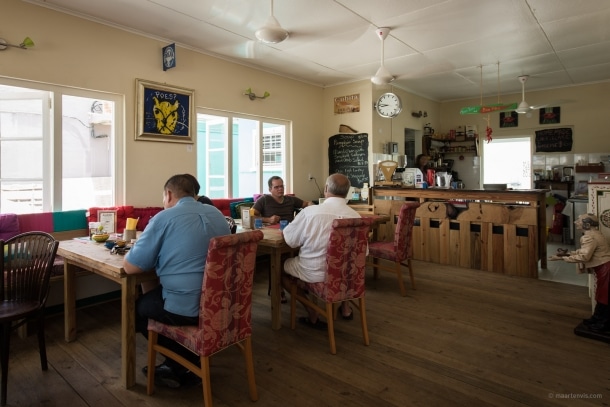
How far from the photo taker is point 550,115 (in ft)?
23.4

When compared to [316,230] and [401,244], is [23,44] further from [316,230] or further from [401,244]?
[401,244]

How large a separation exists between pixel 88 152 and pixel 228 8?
2102 millimetres

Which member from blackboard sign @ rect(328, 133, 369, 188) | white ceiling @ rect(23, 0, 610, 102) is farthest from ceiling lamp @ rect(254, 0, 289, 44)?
blackboard sign @ rect(328, 133, 369, 188)

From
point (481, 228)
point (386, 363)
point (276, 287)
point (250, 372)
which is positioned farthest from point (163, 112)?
point (481, 228)

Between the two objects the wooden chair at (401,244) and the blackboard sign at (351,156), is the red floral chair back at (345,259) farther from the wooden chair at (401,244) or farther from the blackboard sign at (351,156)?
the blackboard sign at (351,156)

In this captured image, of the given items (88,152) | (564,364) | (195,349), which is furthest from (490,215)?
(88,152)

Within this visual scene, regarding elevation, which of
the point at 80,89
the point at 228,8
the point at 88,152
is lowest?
the point at 88,152

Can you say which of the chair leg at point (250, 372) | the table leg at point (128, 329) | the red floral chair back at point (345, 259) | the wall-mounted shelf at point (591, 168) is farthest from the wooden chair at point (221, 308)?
the wall-mounted shelf at point (591, 168)

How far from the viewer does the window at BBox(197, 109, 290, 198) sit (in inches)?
212

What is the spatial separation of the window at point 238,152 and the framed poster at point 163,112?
14.0 inches

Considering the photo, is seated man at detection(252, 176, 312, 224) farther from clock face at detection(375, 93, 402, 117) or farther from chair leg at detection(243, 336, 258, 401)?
clock face at detection(375, 93, 402, 117)

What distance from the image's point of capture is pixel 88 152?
3996 mm

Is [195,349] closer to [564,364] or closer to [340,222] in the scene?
[340,222]

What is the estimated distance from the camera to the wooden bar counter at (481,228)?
450cm
